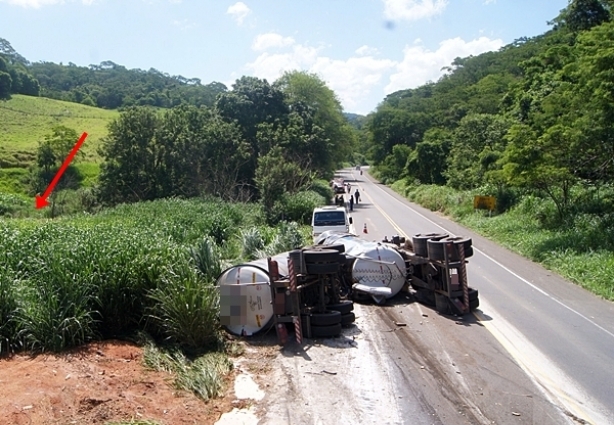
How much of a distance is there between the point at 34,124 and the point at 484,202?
68.3 m

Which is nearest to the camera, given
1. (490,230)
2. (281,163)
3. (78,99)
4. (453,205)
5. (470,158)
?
(490,230)

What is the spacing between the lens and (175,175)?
4462 cm

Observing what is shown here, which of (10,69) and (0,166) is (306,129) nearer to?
(0,166)

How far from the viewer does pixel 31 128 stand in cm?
7769

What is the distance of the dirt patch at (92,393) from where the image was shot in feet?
22.6

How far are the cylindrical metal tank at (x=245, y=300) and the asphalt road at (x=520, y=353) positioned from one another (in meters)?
2.66

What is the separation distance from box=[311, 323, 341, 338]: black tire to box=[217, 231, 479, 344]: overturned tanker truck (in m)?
0.02

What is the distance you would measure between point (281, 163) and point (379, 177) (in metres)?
60.4

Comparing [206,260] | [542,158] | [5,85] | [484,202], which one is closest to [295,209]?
[484,202]

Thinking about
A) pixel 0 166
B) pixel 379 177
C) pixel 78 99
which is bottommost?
pixel 379 177

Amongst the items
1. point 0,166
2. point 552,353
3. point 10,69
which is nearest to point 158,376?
point 552,353

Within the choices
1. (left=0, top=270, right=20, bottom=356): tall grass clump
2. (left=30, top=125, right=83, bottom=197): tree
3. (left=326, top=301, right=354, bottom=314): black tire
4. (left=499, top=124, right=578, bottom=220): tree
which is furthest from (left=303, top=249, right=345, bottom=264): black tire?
(left=30, top=125, right=83, bottom=197): tree

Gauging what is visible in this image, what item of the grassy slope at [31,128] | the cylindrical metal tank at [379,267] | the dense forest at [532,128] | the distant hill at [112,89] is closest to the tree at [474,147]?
the dense forest at [532,128]

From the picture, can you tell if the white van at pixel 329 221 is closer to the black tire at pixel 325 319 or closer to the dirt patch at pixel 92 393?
the black tire at pixel 325 319
